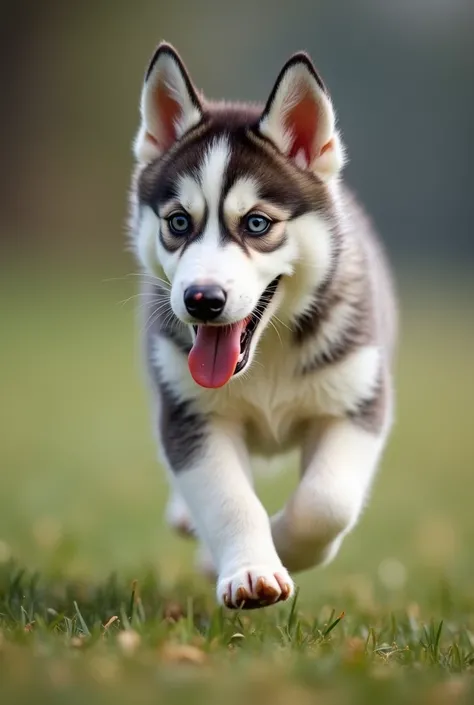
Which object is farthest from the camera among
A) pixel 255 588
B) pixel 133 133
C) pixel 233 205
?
pixel 133 133

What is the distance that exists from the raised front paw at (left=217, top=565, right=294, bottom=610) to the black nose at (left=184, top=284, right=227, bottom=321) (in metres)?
0.75

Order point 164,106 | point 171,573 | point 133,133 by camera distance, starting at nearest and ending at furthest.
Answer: point 164,106 < point 171,573 < point 133,133

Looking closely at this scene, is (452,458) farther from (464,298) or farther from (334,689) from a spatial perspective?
(464,298)

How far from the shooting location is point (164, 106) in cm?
411

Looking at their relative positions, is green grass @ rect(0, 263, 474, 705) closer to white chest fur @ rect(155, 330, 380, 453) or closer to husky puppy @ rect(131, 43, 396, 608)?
husky puppy @ rect(131, 43, 396, 608)

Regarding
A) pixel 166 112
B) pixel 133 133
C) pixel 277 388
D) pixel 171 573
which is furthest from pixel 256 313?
pixel 133 133

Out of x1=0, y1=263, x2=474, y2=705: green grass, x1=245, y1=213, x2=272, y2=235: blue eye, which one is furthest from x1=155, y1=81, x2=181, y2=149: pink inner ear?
x1=0, y1=263, x2=474, y2=705: green grass

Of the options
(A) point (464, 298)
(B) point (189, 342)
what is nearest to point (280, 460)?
(B) point (189, 342)

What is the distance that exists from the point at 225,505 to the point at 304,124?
1292 millimetres

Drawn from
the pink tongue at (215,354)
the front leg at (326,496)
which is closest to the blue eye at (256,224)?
the pink tongue at (215,354)

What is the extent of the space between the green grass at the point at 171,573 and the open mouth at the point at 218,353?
69 centimetres

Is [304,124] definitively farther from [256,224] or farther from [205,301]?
[205,301]

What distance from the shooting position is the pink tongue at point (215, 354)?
3680 millimetres

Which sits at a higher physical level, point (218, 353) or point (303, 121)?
point (303, 121)
